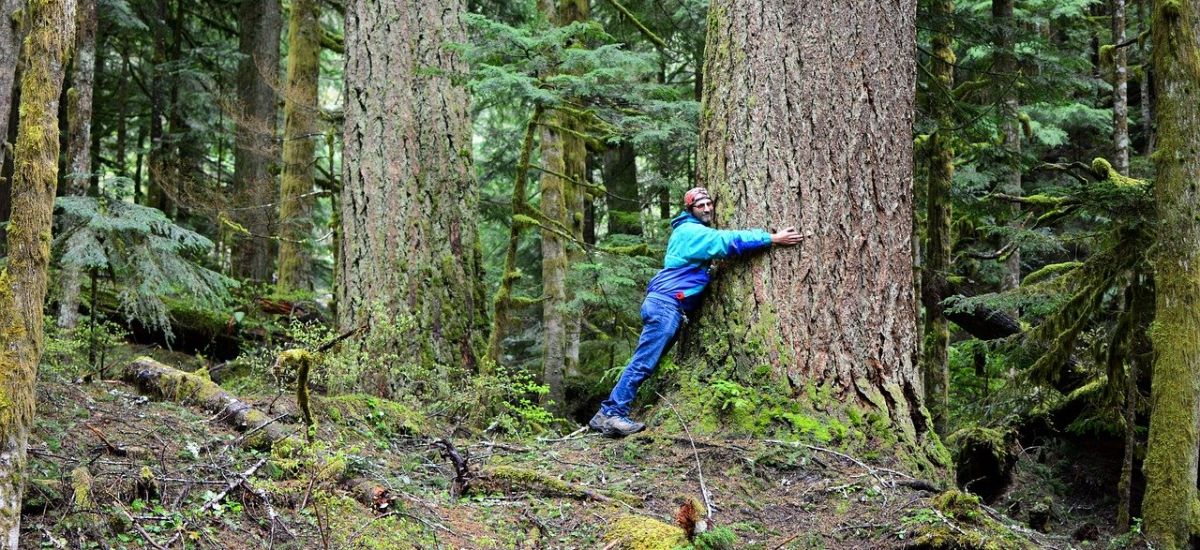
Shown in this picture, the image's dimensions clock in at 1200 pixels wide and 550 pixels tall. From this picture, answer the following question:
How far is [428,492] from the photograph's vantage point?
18.0ft

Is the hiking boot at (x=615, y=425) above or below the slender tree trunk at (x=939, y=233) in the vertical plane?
below

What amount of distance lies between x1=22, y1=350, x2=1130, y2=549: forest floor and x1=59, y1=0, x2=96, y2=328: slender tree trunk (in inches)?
124

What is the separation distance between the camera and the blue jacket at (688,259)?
6352 mm

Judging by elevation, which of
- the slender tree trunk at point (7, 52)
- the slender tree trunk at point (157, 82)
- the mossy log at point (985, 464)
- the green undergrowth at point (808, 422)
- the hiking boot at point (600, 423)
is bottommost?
the mossy log at point (985, 464)

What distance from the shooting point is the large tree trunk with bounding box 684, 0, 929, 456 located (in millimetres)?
6090

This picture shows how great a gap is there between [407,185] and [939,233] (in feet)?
19.1

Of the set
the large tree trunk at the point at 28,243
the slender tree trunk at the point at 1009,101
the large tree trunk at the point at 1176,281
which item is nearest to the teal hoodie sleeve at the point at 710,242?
the large tree trunk at the point at 1176,281

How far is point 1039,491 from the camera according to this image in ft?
28.3

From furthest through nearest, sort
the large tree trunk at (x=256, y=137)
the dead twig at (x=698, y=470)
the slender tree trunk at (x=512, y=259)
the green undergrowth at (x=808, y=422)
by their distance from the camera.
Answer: the large tree trunk at (x=256, y=137)
the slender tree trunk at (x=512, y=259)
the green undergrowth at (x=808, y=422)
the dead twig at (x=698, y=470)

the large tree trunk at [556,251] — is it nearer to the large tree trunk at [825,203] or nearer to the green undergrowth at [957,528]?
the large tree trunk at [825,203]

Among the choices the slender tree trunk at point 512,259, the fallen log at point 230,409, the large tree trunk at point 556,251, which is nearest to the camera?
the fallen log at point 230,409

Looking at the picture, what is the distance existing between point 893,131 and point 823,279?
1.14 m

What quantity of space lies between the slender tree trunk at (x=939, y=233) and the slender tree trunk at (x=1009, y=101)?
0.52 m

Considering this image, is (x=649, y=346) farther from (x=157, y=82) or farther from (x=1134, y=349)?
(x=157, y=82)
